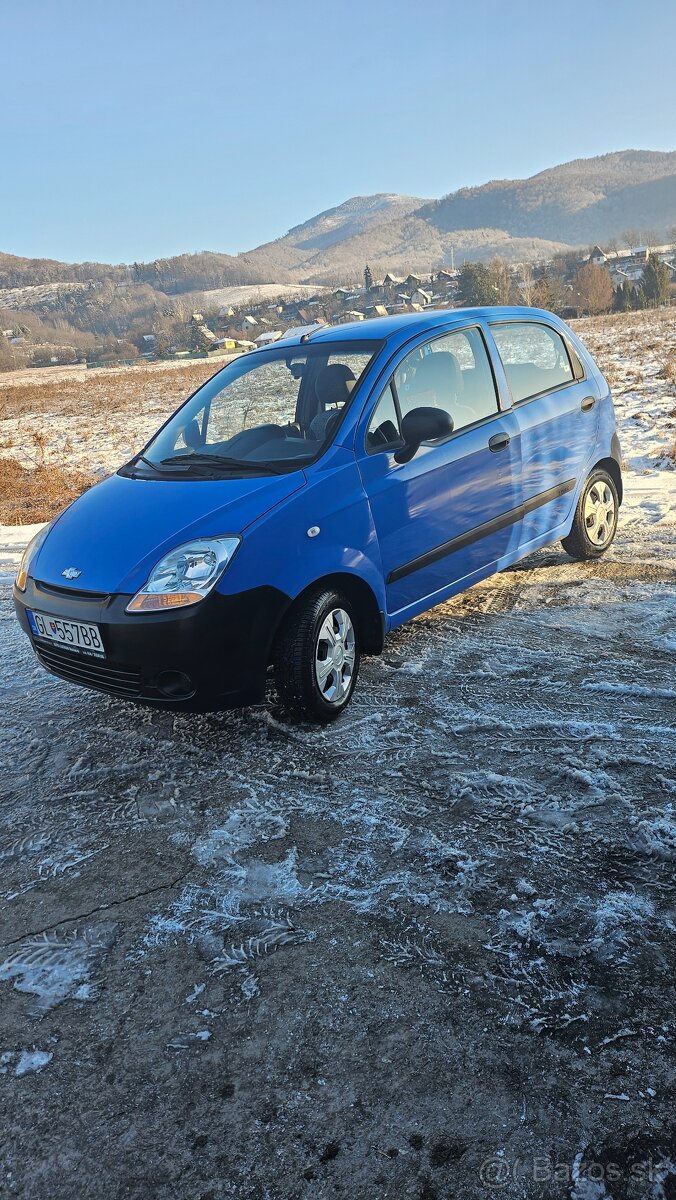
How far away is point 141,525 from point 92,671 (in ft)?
2.30

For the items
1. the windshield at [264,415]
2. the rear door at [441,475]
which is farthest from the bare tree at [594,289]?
the windshield at [264,415]

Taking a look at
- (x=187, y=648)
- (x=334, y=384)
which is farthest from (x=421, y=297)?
(x=187, y=648)

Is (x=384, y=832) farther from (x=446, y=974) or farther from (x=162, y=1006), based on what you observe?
(x=162, y=1006)

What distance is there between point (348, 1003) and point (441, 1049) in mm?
292

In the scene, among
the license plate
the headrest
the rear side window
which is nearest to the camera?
the license plate

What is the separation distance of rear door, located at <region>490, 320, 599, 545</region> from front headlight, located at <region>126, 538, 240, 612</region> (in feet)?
7.49

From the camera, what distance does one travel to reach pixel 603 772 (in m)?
3.19

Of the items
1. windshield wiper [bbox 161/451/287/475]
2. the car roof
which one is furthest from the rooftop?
windshield wiper [bbox 161/451/287/475]

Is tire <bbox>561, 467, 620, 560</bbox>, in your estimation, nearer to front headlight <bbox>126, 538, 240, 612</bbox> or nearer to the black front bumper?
the black front bumper

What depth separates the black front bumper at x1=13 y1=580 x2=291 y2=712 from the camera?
3.34m

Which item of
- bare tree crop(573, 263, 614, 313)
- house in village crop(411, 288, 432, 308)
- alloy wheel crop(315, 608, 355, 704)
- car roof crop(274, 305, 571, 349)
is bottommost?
alloy wheel crop(315, 608, 355, 704)

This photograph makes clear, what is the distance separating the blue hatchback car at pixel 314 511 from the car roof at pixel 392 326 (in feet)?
0.06

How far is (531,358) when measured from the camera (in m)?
5.19

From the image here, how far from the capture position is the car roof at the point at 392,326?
4.45 meters
